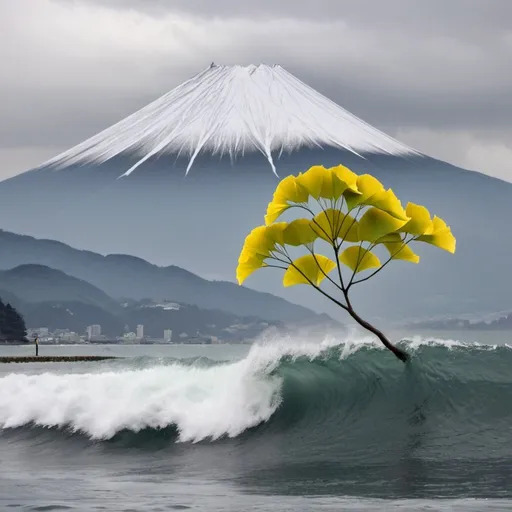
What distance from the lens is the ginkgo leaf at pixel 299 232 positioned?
89.7 feet

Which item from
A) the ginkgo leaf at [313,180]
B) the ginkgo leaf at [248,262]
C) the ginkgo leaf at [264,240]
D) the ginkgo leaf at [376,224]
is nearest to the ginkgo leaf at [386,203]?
the ginkgo leaf at [376,224]

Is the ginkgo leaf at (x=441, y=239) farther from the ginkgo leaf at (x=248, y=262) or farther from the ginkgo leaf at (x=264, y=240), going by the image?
the ginkgo leaf at (x=248, y=262)

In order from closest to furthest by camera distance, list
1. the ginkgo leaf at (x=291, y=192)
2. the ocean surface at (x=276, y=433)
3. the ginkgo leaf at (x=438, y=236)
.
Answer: the ocean surface at (x=276, y=433), the ginkgo leaf at (x=291, y=192), the ginkgo leaf at (x=438, y=236)

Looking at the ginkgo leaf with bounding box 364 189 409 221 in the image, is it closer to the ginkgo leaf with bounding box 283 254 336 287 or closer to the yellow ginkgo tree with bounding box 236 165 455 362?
the yellow ginkgo tree with bounding box 236 165 455 362

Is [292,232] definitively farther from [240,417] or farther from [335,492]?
[335,492]

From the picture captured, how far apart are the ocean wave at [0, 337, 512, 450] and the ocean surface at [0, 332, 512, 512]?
49 millimetres

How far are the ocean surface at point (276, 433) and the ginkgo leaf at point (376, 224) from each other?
3.87 metres

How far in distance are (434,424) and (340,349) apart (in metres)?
5.58

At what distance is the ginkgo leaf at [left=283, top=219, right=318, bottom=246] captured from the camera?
27344 millimetres

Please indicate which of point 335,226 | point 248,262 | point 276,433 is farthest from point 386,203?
point 276,433

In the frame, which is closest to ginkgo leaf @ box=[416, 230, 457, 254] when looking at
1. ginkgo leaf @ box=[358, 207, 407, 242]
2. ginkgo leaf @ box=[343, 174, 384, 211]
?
ginkgo leaf @ box=[358, 207, 407, 242]

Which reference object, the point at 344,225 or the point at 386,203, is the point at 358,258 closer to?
the point at 344,225

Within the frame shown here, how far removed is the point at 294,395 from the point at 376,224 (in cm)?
452

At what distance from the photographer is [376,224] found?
88.2ft
